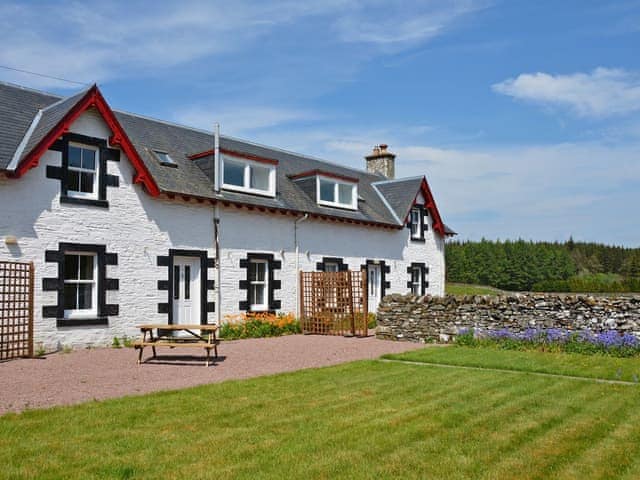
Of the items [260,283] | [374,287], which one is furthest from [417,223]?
[260,283]

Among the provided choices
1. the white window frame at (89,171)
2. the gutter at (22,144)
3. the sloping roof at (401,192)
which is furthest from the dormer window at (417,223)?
the gutter at (22,144)

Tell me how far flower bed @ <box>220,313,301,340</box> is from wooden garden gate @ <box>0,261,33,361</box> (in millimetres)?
5406

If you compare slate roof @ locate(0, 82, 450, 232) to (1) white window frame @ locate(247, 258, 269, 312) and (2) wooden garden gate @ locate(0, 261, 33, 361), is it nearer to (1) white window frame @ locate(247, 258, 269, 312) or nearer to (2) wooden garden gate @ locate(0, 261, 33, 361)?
(1) white window frame @ locate(247, 258, 269, 312)

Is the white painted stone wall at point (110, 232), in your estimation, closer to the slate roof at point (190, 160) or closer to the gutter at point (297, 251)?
the slate roof at point (190, 160)

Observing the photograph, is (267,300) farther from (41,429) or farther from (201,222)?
(41,429)

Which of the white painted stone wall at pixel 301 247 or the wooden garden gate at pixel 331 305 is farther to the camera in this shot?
the wooden garden gate at pixel 331 305

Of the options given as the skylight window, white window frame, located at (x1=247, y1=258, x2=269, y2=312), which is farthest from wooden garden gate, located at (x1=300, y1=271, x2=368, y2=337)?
the skylight window

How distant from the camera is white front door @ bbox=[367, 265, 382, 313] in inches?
932

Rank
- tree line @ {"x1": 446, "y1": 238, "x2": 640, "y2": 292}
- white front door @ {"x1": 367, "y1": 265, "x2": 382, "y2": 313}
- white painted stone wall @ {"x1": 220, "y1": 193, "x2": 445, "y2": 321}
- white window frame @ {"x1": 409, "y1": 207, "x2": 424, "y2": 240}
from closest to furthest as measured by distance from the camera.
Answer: white painted stone wall @ {"x1": 220, "y1": 193, "x2": 445, "y2": 321} < white front door @ {"x1": 367, "y1": 265, "x2": 382, "y2": 313} < white window frame @ {"x1": 409, "y1": 207, "x2": 424, "y2": 240} < tree line @ {"x1": 446, "y1": 238, "x2": 640, "y2": 292}

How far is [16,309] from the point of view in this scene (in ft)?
41.3

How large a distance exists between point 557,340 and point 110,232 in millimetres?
11187


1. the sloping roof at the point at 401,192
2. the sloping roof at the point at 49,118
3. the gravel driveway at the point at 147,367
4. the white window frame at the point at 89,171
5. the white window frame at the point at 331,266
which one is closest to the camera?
the gravel driveway at the point at 147,367

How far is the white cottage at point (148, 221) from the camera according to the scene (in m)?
13.5

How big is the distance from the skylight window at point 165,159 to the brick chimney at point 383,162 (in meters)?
14.8
